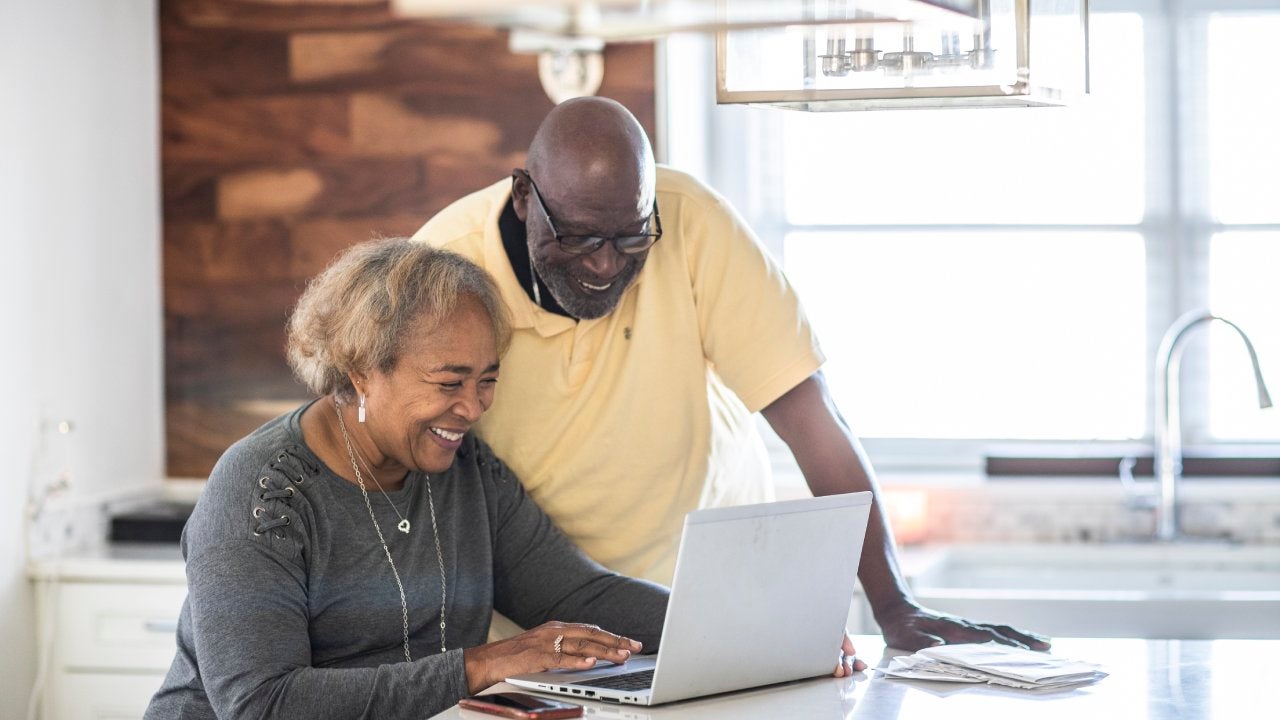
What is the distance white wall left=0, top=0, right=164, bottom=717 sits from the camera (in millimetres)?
3195

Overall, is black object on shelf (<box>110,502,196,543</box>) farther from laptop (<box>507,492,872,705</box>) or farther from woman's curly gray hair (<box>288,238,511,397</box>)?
laptop (<box>507,492,872,705</box>)

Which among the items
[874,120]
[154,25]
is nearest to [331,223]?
[154,25]

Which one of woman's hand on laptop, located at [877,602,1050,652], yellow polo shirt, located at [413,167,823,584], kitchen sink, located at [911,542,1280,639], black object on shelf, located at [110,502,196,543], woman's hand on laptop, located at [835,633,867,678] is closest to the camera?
woman's hand on laptop, located at [835,633,867,678]

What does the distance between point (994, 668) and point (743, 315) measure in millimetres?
685

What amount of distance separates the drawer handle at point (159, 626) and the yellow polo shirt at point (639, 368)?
1.33m

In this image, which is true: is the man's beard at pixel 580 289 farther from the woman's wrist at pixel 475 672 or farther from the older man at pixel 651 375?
the woman's wrist at pixel 475 672

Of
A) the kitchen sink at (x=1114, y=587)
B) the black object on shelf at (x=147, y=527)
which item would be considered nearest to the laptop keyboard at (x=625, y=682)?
the kitchen sink at (x=1114, y=587)

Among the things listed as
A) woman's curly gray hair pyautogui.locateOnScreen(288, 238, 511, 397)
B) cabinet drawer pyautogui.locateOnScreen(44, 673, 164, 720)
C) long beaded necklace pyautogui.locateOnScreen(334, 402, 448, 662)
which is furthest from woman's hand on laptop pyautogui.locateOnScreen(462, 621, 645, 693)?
cabinet drawer pyautogui.locateOnScreen(44, 673, 164, 720)

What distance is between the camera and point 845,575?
74.3 inches

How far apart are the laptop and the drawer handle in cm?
165

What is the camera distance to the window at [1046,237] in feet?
12.5

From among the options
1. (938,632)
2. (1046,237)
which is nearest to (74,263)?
(938,632)

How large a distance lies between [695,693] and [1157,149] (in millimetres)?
2570

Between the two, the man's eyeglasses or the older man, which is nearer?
the man's eyeglasses
